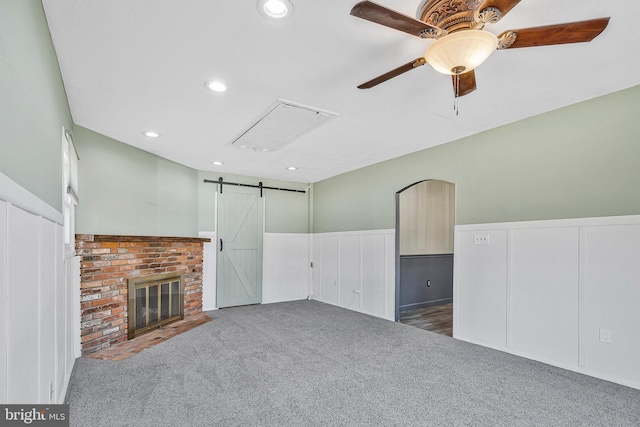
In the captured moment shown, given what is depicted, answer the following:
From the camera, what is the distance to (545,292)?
3.22 metres

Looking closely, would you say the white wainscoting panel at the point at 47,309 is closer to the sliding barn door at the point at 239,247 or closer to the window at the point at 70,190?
the window at the point at 70,190

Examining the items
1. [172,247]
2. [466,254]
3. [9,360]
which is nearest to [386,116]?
[466,254]

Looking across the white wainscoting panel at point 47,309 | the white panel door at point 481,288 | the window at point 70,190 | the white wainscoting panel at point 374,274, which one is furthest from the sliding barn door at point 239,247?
the white wainscoting panel at point 47,309

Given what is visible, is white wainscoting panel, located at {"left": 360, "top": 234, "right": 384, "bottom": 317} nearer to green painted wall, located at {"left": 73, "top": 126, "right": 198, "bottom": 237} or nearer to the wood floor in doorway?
the wood floor in doorway

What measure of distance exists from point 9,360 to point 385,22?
80.0 inches

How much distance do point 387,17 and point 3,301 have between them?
6.09 feet

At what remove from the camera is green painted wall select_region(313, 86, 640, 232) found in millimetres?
2791

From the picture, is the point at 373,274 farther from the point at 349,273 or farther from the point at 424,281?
the point at 424,281

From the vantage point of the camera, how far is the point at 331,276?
6.30 meters

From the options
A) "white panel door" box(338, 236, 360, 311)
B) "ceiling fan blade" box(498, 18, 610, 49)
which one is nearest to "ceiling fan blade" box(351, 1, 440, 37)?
"ceiling fan blade" box(498, 18, 610, 49)

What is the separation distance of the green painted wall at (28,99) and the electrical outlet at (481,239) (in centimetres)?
400

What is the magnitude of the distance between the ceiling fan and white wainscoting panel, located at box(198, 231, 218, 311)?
16.1 feet

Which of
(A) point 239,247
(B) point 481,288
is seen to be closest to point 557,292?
(B) point 481,288

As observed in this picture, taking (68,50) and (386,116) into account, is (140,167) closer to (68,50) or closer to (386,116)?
(68,50)
